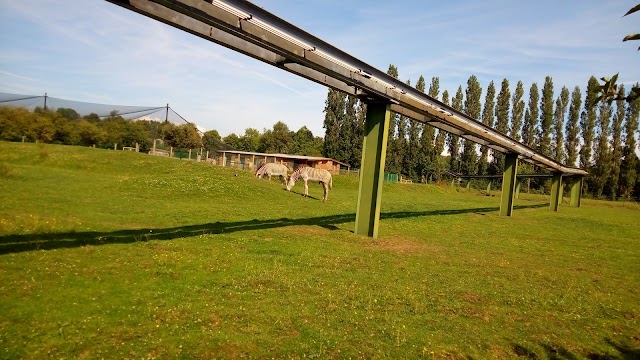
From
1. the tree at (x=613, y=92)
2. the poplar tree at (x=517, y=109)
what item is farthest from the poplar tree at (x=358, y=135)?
the tree at (x=613, y=92)

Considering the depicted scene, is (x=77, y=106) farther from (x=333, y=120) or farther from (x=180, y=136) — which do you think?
(x=333, y=120)

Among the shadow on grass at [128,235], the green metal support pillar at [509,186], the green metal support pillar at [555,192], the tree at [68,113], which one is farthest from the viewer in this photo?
the tree at [68,113]

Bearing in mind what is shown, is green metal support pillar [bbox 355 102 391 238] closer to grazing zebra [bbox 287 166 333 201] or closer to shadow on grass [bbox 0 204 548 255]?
shadow on grass [bbox 0 204 548 255]

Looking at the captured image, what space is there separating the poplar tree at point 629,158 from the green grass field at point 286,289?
202 ft

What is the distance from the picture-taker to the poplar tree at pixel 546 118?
233 ft

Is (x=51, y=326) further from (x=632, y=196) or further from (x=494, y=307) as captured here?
(x=632, y=196)

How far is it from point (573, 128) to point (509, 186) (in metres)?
55.6

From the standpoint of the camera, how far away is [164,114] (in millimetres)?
80562

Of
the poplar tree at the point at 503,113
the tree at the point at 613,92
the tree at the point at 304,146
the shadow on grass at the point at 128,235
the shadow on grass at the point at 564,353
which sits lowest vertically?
the shadow on grass at the point at 564,353

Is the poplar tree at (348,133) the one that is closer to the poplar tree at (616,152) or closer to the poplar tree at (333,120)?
the poplar tree at (333,120)

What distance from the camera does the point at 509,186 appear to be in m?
27.3

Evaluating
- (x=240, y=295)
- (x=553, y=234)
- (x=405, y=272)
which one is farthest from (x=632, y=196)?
(x=240, y=295)

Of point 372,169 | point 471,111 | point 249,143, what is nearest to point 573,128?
point 471,111

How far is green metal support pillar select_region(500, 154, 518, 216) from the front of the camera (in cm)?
2700
